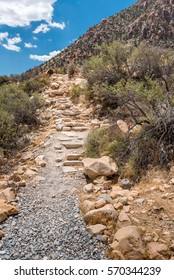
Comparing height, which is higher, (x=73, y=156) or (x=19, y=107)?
(x=19, y=107)

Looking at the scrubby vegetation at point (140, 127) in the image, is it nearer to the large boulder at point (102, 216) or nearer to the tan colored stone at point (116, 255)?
the large boulder at point (102, 216)

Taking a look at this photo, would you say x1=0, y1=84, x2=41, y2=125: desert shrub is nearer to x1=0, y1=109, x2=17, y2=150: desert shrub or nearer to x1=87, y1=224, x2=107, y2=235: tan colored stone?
x1=0, y1=109, x2=17, y2=150: desert shrub

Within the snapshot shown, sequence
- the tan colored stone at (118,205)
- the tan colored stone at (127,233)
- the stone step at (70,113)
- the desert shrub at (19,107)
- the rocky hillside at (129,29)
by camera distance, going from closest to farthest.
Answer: the tan colored stone at (127,233) < the tan colored stone at (118,205) < the desert shrub at (19,107) < the stone step at (70,113) < the rocky hillside at (129,29)

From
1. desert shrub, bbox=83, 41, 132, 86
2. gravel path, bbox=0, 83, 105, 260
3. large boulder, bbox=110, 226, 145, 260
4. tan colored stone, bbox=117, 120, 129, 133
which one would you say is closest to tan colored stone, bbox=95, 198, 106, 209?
gravel path, bbox=0, 83, 105, 260

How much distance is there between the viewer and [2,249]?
4215 millimetres

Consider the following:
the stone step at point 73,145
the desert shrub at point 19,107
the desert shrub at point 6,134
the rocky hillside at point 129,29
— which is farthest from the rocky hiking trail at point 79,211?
the rocky hillside at point 129,29

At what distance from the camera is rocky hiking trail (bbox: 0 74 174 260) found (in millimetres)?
4004

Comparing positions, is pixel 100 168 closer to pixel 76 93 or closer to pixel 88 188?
pixel 88 188

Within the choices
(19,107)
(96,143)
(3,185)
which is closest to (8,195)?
(3,185)

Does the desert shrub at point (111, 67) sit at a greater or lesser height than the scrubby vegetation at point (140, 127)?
greater

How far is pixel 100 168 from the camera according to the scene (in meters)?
6.43

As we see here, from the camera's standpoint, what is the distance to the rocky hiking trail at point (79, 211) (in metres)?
4.00

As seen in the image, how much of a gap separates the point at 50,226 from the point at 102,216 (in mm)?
875
